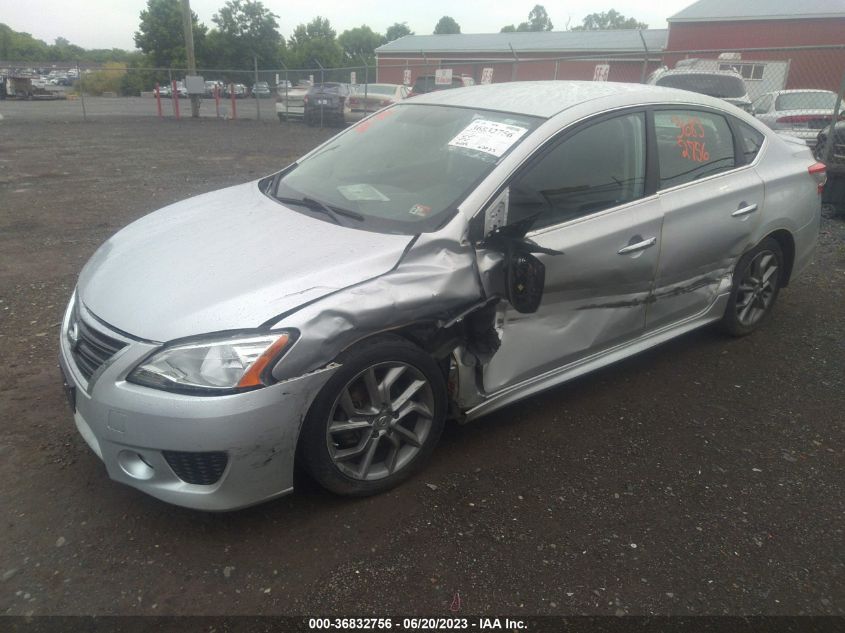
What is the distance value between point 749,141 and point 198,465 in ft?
12.3

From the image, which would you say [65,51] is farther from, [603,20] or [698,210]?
[698,210]

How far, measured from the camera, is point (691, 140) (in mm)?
3715

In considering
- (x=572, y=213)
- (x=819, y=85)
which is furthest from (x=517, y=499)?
(x=819, y=85)

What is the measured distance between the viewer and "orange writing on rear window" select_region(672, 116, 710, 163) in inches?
144

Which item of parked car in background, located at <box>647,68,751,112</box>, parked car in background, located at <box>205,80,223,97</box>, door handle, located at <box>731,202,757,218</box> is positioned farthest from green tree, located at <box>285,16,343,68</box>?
door handle, located at <box>731,202,757,218</box>

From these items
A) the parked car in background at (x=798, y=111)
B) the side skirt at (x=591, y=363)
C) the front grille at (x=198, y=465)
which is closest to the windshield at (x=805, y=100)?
the parked car in background at (x=798, y=111)

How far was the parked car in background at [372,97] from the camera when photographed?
737 inches

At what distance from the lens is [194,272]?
2.59 m

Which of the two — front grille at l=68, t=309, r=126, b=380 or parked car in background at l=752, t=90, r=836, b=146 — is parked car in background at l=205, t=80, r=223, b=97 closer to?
parked car in background at l=752, t=90, r=836, b=146

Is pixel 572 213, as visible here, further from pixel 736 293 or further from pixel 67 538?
pixel 67 538

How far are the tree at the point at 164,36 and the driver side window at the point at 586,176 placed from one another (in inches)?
2106

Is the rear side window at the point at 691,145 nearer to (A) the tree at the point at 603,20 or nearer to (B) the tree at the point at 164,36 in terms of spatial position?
(B) the tree at the point at 164,36

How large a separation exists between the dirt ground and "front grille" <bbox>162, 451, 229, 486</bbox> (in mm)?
309

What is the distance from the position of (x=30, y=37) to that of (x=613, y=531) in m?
133
